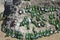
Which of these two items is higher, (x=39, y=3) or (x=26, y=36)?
(x=39, y=3)

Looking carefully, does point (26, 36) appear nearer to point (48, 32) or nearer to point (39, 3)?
point (48, 32)

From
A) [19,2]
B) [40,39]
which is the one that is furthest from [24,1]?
[40,39]

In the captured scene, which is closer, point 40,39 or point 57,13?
point 40,39

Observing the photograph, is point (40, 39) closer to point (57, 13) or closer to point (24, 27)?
point (24, 27)

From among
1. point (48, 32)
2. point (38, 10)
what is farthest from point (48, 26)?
point (38, 10)

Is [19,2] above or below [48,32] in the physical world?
above

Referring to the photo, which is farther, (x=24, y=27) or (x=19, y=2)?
(x=19, y=2)

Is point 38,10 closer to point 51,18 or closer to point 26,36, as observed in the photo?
point 51,18
